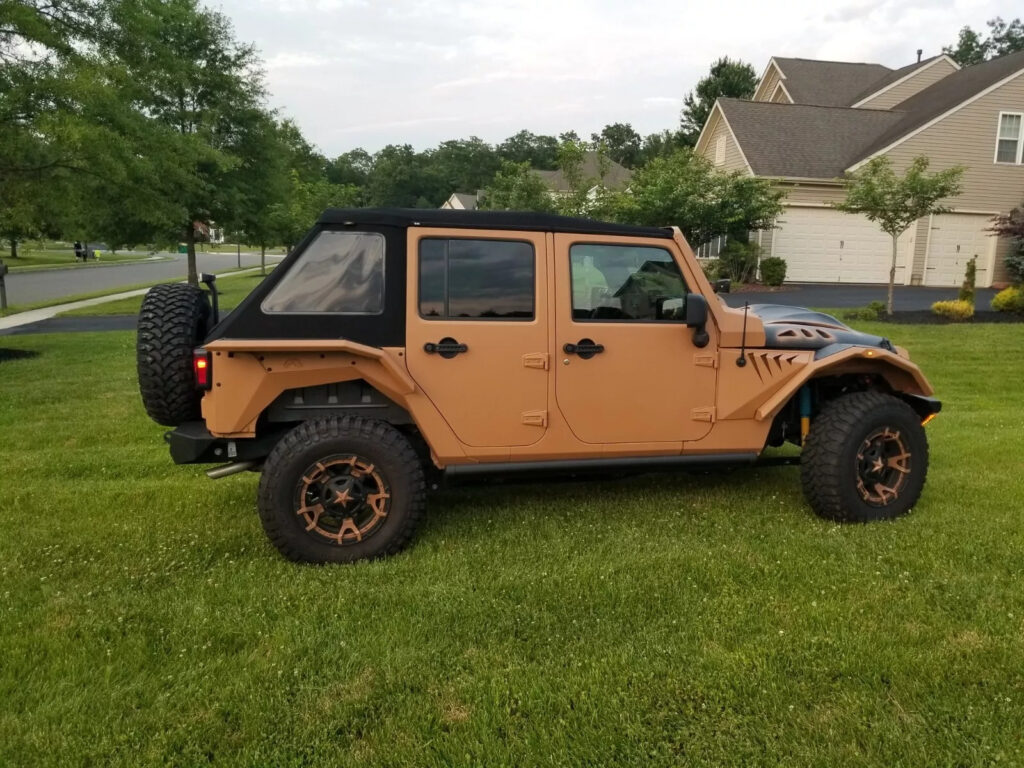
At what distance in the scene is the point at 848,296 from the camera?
63.6ft

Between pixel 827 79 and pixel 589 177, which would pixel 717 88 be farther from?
pixel 589 177

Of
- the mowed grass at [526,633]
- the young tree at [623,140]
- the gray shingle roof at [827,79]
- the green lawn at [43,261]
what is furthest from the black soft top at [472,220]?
the young tree at [623,140]

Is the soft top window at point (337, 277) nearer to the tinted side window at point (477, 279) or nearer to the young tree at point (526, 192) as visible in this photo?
the tinted side window at point (477, 279)

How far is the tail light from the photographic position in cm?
365

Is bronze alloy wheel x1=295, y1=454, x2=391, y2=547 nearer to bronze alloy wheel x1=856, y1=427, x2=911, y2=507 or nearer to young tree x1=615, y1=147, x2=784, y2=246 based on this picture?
bronze alloy wheel x1=856, y1=427, x2=911, y2=507

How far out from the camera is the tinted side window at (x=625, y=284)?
13.4 ft

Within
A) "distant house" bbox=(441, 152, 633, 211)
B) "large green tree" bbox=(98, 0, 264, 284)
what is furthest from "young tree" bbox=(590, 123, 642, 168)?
"large green tree" bbox=(98, 0, 264, 284)

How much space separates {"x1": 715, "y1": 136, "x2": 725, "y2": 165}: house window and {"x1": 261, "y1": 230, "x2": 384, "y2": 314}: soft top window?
24260mm

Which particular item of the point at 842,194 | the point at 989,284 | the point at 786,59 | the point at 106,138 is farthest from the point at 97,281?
the point at 989,284

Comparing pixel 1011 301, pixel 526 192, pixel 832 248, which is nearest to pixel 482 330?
pixel 1011 301

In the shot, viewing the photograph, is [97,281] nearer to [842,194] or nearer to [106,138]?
[106,138]

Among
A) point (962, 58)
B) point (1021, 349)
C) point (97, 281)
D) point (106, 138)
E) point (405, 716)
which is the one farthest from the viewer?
point (962, 58)

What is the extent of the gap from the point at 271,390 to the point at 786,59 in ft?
110

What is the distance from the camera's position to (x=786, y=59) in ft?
103
